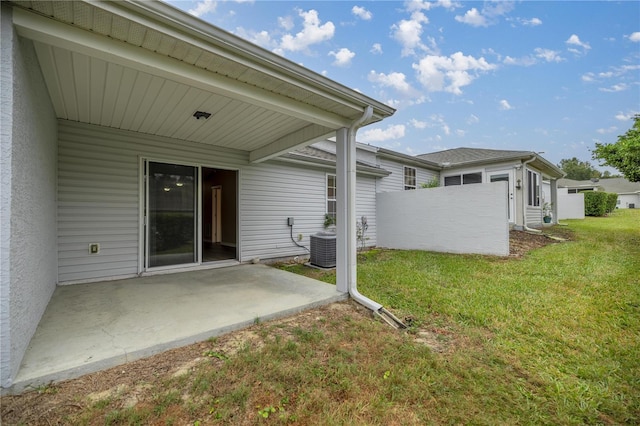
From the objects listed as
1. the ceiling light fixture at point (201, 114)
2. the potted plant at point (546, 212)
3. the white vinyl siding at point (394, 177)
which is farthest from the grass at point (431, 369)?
the potted plant at point (546, 212)

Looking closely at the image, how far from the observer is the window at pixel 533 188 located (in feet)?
35.6

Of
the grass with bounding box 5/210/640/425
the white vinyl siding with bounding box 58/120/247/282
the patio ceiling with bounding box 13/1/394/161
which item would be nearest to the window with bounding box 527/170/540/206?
the grass with bounding box 5/210/640/425

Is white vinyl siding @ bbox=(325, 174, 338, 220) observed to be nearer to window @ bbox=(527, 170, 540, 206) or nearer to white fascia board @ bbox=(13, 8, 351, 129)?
white fascia board @ bbox=(13, 8, 351, 129)

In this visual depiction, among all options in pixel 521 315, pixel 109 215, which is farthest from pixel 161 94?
pixel 521 315

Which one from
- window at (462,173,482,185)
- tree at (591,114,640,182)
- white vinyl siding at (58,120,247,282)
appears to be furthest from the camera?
window at (462,173,482,185)

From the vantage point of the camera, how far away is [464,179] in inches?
443

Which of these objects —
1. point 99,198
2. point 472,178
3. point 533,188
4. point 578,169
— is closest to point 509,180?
point 472,178

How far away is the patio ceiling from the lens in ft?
6.29

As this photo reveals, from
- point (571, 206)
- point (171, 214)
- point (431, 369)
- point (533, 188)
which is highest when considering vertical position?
point (533, 188)

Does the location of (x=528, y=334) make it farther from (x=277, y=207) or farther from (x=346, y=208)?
(x=277, y=207)

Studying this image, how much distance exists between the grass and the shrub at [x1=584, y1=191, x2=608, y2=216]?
22.5 m

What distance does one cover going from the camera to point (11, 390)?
66.7 inches

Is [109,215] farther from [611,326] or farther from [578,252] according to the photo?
[578,252]

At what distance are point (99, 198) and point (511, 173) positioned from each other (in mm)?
12162
